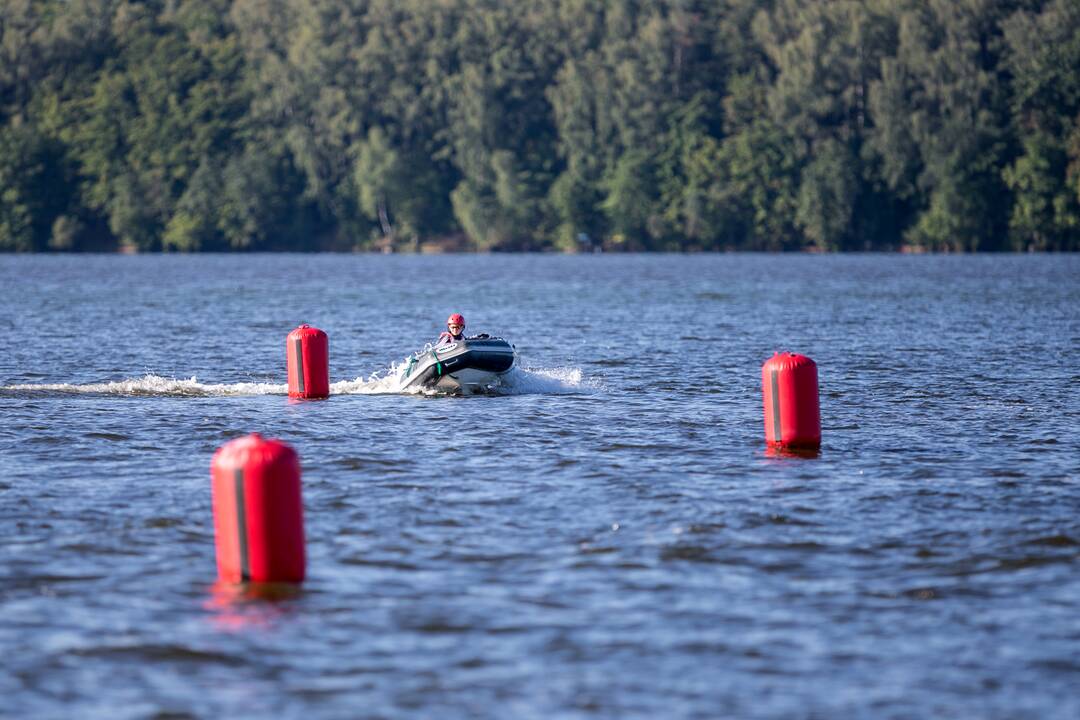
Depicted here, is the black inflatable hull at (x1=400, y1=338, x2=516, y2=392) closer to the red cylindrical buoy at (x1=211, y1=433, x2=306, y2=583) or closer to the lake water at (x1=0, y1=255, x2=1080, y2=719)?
the lake water at (x1=0, y1=255, x2=1080, y2=719)

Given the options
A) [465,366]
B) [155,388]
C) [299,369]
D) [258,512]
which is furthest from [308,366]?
[258,512]

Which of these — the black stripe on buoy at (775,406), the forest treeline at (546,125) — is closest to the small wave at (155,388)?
the black stripe on buoy at (775,406)

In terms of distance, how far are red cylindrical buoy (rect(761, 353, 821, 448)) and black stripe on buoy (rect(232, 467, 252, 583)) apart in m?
8.61

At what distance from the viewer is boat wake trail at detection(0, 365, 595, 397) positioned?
27453 mm

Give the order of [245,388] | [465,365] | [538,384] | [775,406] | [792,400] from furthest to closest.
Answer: [245,388] → [538,384] → [465,365] → [775,406] → [792,400]

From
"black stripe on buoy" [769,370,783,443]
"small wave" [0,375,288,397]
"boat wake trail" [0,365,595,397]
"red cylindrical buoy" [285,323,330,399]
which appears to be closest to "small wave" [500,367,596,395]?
"boat wake trail" [0,365,595,397]

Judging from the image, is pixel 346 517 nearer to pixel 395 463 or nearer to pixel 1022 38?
pixel 395 463

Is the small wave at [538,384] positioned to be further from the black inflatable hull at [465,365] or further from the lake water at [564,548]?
the black inflatable hull at [465,365]

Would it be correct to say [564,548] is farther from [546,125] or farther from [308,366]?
[546,125]

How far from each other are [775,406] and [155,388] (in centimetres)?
1190

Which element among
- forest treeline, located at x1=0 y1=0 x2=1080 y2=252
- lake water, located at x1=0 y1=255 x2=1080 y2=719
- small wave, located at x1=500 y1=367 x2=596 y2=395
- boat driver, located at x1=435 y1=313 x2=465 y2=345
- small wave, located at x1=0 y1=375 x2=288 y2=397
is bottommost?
lake water, located at x1=0 y1=255 x2=1080 y2=719

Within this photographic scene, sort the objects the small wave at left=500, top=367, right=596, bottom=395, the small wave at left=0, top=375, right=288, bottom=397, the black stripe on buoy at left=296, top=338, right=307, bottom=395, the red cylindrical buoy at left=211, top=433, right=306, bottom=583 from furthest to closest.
A: 1. the small wave at left=500, top=367, right=596, bottom=395
2. the small wave at left=0, top=375, right=288, bottom=397
3. the black stripe on buoy at left=296, top=338, right=307, bottom=395
4. the red cylindrical buoy at left=211, top=433, right=306, bottom=583

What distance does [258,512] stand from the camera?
1258 centimetres

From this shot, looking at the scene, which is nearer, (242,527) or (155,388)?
(242,527)
